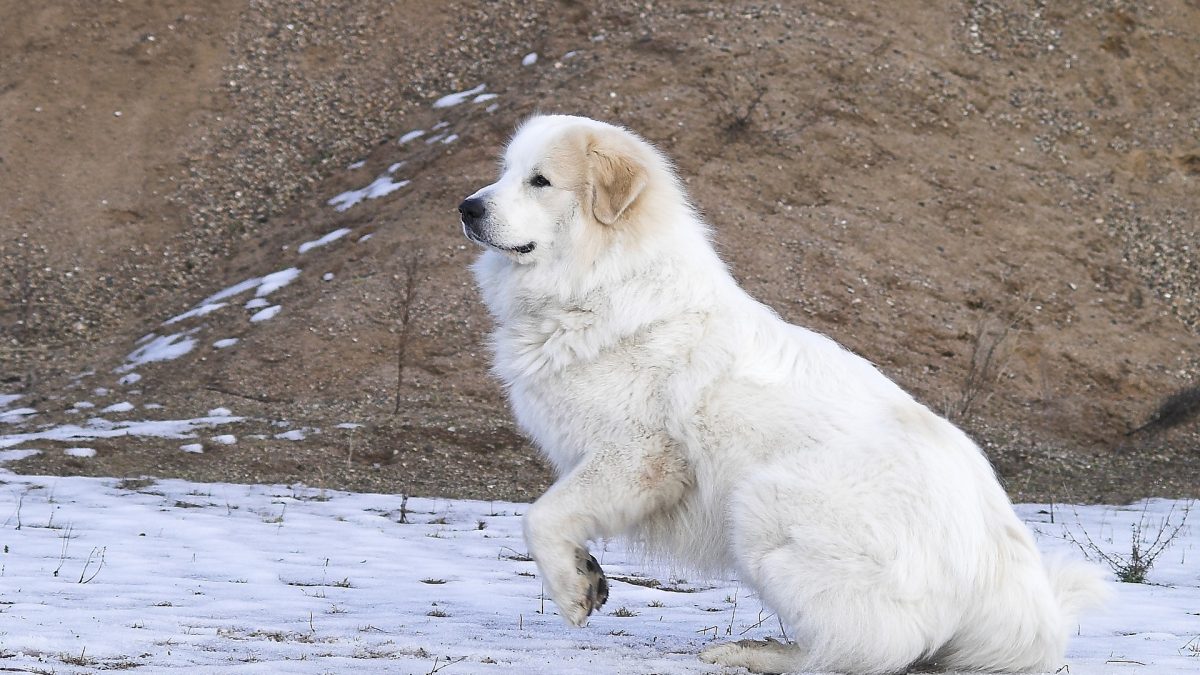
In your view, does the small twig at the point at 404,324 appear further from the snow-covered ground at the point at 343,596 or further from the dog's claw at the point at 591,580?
the dog's claw at the point at 591,580

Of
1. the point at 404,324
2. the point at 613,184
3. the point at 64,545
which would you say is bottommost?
the point at 404,324

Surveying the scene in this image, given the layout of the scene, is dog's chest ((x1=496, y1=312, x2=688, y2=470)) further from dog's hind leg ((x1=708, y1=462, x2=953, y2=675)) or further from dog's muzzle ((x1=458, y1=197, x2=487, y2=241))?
dog's hind leg ((x1=708, y1=462, x2=953, y2=675))

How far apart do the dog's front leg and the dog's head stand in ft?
3.17

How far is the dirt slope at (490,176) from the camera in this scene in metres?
12.8

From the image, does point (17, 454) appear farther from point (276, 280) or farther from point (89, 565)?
point (89, 565)

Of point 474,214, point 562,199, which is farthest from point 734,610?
point 474,214

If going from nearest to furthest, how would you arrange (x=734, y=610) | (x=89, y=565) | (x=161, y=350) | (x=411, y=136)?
(x=734, y=610) < (x=89, y=565) < (x=161, y=350) < (x=411, y=136)

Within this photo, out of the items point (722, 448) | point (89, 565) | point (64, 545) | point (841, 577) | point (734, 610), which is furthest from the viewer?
point (64, 545)

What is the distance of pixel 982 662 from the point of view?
4227 millimetres

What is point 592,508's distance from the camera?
4.41m

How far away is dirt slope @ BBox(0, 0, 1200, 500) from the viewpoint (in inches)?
504

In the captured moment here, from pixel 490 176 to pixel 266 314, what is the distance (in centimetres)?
327

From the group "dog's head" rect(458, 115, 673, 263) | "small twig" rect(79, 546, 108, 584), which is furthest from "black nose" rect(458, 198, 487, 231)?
"small twig" rect(79, 546, 108, 584)

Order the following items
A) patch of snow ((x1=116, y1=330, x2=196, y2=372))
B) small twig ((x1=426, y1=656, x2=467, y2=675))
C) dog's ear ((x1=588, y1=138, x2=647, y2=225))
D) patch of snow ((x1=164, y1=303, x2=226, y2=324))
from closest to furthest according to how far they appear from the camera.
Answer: small twig ((x1=426, y1=656, x2=467, y2=675)) < dog's ear ((x1=588, y1=138, x2=647, y2=225)) < patch of snow ((x1=116, y1=330, x2=196, y2=372)) < patch of snow ((x1=164, y1=303, x2=226, y2=324))
